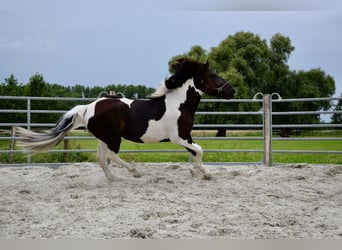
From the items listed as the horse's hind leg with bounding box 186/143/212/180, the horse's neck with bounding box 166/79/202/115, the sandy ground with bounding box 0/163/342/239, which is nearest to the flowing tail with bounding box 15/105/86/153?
the sandy ground with bounding box 0/163/342/239

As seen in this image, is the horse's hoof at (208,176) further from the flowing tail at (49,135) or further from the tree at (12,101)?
the tree at (12,101)

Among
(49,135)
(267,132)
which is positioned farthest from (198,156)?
(267,132)

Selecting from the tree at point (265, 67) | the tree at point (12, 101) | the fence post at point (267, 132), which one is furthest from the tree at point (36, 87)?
the tree at point (265, 67)

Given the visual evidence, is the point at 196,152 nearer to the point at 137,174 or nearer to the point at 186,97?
the point at 186,97

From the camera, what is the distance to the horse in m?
4.62

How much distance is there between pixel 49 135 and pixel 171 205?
6.85 ft

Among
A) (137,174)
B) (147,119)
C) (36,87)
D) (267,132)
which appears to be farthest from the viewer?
(36,87)

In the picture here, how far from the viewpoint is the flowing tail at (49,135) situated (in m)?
4.54

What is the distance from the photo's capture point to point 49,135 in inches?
183

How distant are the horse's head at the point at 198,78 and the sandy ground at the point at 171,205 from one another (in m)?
1.17

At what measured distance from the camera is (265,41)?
25.6 m

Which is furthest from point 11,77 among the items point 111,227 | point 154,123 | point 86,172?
point 111,227

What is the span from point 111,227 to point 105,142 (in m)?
2.00

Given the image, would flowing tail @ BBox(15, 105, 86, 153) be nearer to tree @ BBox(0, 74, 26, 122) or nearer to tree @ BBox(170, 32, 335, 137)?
tree @ BBox(0, 74, 26, 122)
